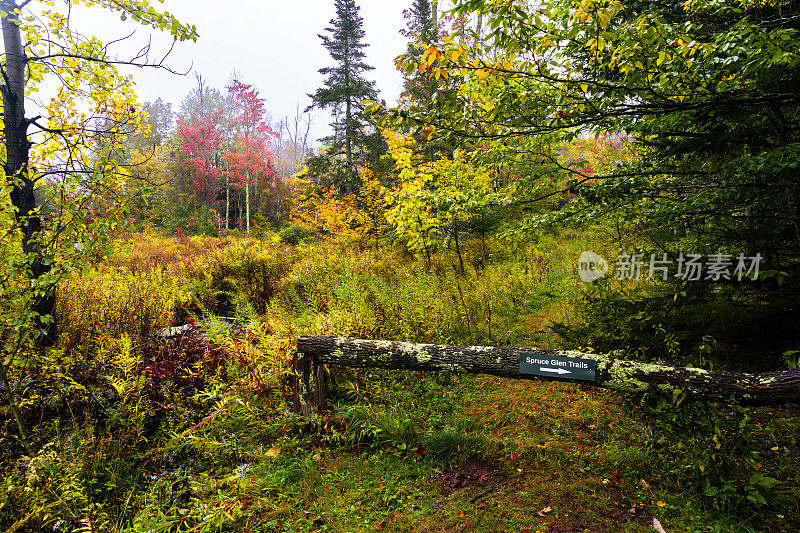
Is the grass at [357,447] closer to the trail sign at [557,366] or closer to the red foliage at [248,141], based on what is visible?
the trail sign at [557,366]

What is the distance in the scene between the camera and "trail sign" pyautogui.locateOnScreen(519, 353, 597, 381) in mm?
3018

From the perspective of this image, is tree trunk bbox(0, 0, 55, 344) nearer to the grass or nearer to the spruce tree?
the grass

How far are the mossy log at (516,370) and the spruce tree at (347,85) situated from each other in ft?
44.0

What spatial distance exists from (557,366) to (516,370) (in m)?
0.37

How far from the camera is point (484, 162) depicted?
15.7ft

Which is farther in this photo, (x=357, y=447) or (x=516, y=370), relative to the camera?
(x=357, y=447)

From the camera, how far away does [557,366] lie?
121 inches

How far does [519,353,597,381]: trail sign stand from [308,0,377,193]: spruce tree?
14284mm

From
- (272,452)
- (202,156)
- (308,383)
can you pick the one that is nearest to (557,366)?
(308,383)

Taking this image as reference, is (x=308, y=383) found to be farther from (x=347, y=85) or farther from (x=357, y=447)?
(x=347, y=85)

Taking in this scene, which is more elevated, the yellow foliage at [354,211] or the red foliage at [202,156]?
the red foliage at [202,156]

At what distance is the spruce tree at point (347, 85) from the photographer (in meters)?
16.4

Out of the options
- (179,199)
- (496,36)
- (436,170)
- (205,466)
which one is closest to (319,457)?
(205,466)

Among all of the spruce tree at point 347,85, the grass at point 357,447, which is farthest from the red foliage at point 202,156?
the grass at point 357,447
